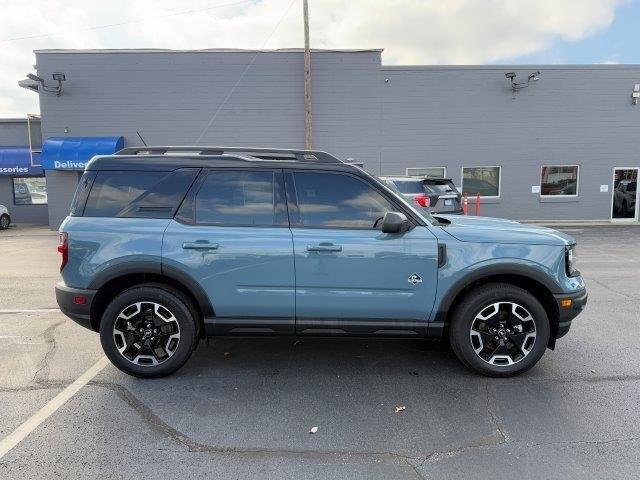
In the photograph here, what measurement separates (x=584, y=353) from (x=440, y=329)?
5.75 ft

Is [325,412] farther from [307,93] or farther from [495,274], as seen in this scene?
[307,93]

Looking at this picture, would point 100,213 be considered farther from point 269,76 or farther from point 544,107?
point 544,107

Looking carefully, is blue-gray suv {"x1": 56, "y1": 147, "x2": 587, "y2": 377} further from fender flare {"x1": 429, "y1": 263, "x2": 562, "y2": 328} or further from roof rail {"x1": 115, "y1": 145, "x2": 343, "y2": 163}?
roof rail {"x1": 115, "y1": 145, "x2": 343, "y2": 163}

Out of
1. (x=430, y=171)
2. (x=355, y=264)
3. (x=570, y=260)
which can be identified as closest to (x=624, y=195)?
(x=430, y=171)

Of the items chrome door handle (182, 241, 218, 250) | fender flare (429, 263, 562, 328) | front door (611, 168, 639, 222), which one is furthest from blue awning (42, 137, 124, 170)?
front door (611, 168, 639, 222)

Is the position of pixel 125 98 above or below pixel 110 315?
above

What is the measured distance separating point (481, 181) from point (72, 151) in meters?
15.0

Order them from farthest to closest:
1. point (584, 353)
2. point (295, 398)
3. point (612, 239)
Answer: point (612, 239)
point (584, 353)
point (295, 398)

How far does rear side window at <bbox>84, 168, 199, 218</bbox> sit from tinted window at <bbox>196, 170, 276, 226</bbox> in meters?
0.19

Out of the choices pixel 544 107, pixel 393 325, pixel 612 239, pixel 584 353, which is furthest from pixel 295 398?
pixel 544 107

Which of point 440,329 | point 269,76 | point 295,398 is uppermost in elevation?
point 269,76

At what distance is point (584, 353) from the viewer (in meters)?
4.51

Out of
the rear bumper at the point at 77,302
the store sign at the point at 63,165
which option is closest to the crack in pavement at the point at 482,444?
the rear bumper at the point at 77,302

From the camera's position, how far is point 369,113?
55.5 feet
